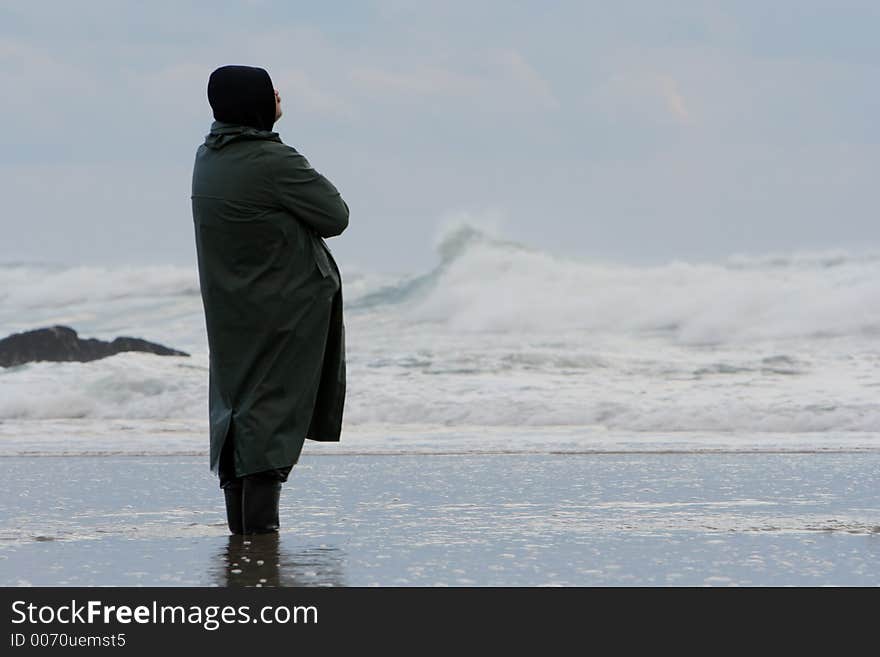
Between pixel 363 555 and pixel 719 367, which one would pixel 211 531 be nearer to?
pixel 363 555

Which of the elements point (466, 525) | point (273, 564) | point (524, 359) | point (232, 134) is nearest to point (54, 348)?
point (524, 359)

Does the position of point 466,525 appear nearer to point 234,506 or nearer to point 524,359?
point 234,506

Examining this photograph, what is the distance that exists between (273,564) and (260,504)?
562mm

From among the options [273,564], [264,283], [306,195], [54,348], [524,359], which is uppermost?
[54,348]

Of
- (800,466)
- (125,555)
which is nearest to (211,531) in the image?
(125,555)

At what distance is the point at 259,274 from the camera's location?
13.1ft

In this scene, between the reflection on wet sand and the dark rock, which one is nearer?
the reflection on wet sand

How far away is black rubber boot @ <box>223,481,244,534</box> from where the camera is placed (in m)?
4.18

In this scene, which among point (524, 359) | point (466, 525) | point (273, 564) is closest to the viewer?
point (273, 564)

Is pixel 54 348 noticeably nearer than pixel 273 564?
No

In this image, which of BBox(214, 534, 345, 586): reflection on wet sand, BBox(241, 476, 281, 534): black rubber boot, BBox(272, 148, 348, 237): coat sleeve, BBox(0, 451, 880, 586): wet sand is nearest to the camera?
BBox(214, 534, 345, 586): reflection on wet sand

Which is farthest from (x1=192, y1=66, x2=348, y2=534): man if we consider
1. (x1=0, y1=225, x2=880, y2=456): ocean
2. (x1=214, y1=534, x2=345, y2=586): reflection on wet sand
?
(x1=0, y1=225, x2=880, y2=456): ocean

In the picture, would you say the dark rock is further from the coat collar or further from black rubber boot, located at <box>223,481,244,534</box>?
the coat collar
